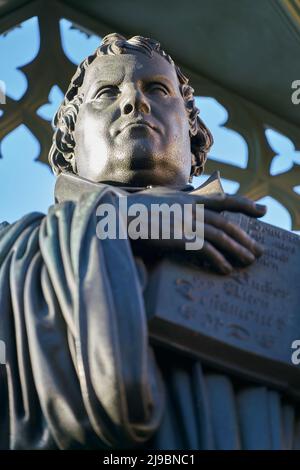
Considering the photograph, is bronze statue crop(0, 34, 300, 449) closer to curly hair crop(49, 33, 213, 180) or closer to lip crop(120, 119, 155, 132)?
lip crop(120, 119, 155, 132)

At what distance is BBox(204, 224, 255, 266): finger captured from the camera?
7.41 ft

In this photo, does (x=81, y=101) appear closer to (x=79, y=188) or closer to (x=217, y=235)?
(x=79, y=188)

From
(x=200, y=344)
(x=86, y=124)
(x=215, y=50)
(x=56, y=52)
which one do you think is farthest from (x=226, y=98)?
(x=200, y=344)

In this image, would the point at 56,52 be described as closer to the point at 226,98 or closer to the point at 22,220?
the point at 226,98

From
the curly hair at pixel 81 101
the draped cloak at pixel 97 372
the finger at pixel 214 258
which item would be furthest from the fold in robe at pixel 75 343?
the curly hair at pixel 81 101

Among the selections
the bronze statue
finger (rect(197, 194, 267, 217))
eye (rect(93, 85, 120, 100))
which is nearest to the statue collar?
the bronze statue

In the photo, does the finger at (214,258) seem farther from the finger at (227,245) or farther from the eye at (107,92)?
the eye at (107,92)

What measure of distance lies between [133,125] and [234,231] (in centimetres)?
42

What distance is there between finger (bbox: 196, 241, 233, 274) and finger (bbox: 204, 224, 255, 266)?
1 centimetres

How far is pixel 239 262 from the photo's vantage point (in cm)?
230

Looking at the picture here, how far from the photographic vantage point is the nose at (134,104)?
8.76 ft

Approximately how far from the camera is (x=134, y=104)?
2.67m

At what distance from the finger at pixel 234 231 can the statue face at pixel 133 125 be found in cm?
36
